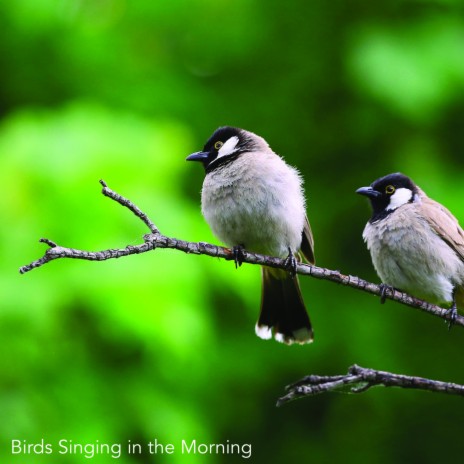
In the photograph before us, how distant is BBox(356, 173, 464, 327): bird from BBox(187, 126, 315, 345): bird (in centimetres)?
37

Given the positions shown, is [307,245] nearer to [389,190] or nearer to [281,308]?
[281,308]

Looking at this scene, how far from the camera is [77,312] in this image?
15.6ft

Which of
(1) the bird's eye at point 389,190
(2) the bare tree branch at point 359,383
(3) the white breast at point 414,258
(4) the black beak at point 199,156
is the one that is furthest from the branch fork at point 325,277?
(4) the black beak at point 199,156

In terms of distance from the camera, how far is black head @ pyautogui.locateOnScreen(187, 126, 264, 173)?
4.37 m

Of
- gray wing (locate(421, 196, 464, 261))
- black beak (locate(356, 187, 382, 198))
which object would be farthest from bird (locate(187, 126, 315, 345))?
gray wing (locate(421, 196, 464, 261))

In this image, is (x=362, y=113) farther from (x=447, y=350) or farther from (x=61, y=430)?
(x=61, y=430)

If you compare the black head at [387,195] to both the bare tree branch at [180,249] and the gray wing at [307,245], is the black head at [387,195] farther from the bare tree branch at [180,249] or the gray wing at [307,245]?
the bare tree branch at [180,249]

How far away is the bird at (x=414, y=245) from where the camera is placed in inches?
158

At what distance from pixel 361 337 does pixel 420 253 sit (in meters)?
2.26

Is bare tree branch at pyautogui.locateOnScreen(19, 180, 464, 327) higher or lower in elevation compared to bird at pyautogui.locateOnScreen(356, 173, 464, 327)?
lower

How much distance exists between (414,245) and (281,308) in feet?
2.84

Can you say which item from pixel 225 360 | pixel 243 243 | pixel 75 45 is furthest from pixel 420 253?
pixel 75 45

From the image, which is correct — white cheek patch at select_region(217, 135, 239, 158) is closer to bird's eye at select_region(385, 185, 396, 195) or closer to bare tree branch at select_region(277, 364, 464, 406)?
bird's eye at select_region(385, 185, 396, 195)

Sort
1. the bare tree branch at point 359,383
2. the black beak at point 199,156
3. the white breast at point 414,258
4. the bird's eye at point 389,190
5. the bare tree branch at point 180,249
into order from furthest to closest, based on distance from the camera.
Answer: the black beak at point 199,156, the bird's eye at point 389,190, the white breast at point 414,258, the bare tree branch at point 180,249, the bare tree branch at point 359,383
